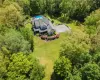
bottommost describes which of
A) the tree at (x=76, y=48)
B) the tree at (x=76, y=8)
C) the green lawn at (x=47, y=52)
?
the green lawn at (x=47, y=52)

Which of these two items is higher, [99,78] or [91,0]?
[91,0]

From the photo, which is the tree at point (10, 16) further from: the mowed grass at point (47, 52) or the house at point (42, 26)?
the mowed grass at point (47, 52)

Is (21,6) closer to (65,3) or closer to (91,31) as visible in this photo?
(65,3)

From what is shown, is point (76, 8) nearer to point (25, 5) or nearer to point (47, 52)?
point (25, 5)

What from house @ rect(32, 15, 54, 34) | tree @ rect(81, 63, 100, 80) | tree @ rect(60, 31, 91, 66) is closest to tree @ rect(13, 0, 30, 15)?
house @ rect(32, 15, 54, 34)

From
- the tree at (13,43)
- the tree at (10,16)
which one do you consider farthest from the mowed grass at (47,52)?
the tree at (10,16)

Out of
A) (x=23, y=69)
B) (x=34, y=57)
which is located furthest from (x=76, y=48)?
(x=23, y=69)

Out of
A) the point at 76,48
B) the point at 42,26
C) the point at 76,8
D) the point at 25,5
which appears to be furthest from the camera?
the point at 76,8

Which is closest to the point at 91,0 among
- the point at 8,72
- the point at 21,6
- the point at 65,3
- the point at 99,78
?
the point at 65,3

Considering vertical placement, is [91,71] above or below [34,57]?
below
